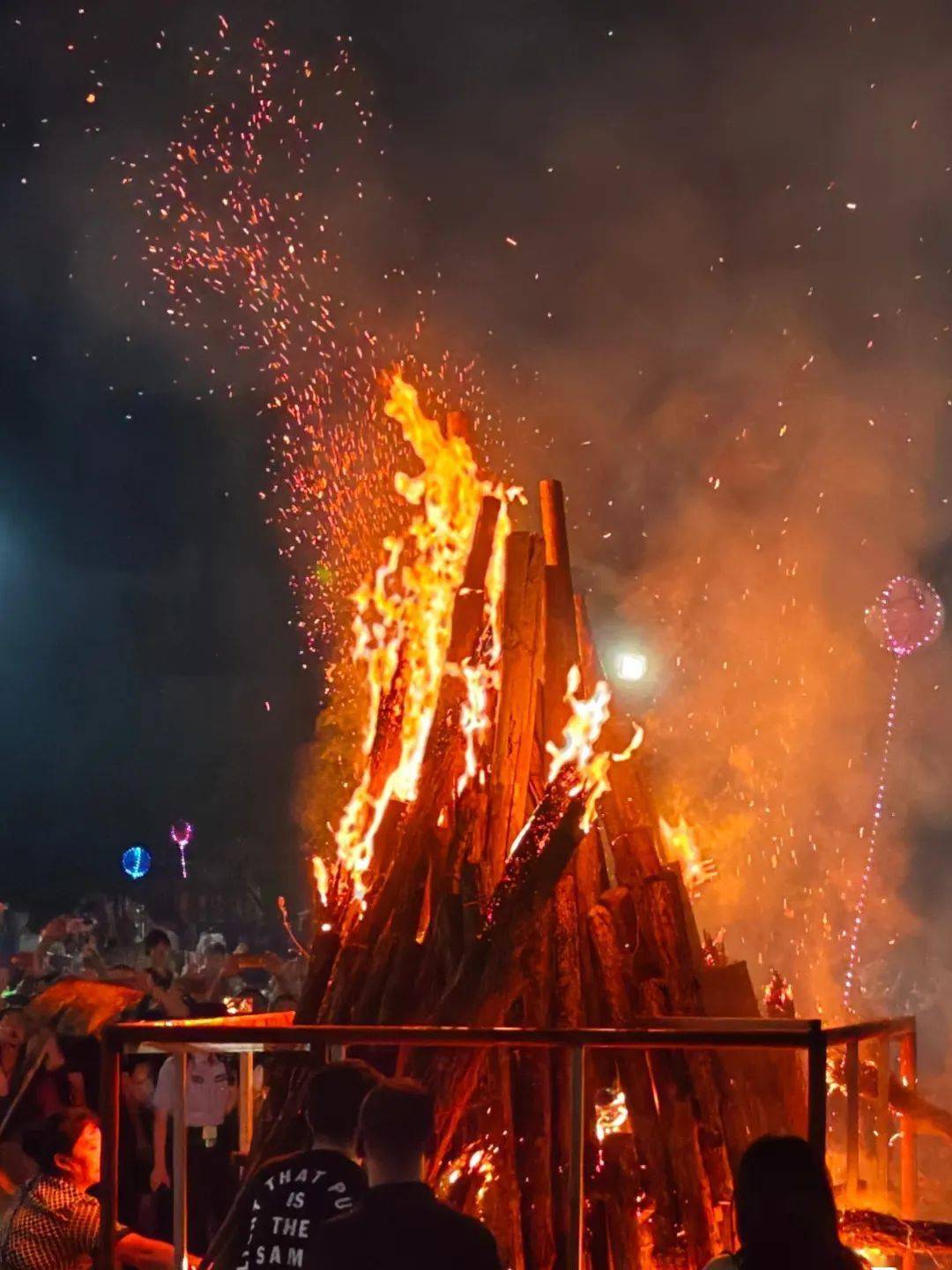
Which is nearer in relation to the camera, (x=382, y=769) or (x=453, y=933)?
(x=453, y=933)

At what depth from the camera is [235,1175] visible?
7.49 m

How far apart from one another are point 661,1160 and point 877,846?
1823 centimetres

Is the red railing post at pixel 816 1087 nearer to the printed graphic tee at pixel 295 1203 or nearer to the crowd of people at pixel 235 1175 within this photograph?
the crowd of people at pixel 235 1175

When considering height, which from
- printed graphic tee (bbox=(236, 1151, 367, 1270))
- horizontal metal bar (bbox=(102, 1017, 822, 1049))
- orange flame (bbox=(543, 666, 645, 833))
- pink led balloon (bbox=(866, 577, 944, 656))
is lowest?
printed graphic tee (bbox=(236, 1151, 367, 1270))

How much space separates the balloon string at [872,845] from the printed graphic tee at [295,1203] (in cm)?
1953

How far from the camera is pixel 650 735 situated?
934 inches

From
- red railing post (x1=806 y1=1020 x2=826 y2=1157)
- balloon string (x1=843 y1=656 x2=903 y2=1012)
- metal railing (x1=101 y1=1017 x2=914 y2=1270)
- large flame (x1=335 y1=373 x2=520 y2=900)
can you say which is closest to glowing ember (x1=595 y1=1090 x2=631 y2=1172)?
large flame (x1=335 y1=373 x2=520 y2=900)

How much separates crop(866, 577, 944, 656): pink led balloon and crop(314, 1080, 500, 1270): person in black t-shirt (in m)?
16.0

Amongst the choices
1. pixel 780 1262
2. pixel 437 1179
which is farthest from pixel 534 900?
pixel 780 1262

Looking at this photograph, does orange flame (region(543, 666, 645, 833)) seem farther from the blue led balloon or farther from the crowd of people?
the blue led balloon

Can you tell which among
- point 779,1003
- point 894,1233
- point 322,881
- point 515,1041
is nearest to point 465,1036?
point 515,1041

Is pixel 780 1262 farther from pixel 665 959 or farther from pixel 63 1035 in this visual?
pixel 63 1035

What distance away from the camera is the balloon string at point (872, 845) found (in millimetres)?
22656

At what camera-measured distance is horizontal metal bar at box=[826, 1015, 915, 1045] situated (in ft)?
15.9
